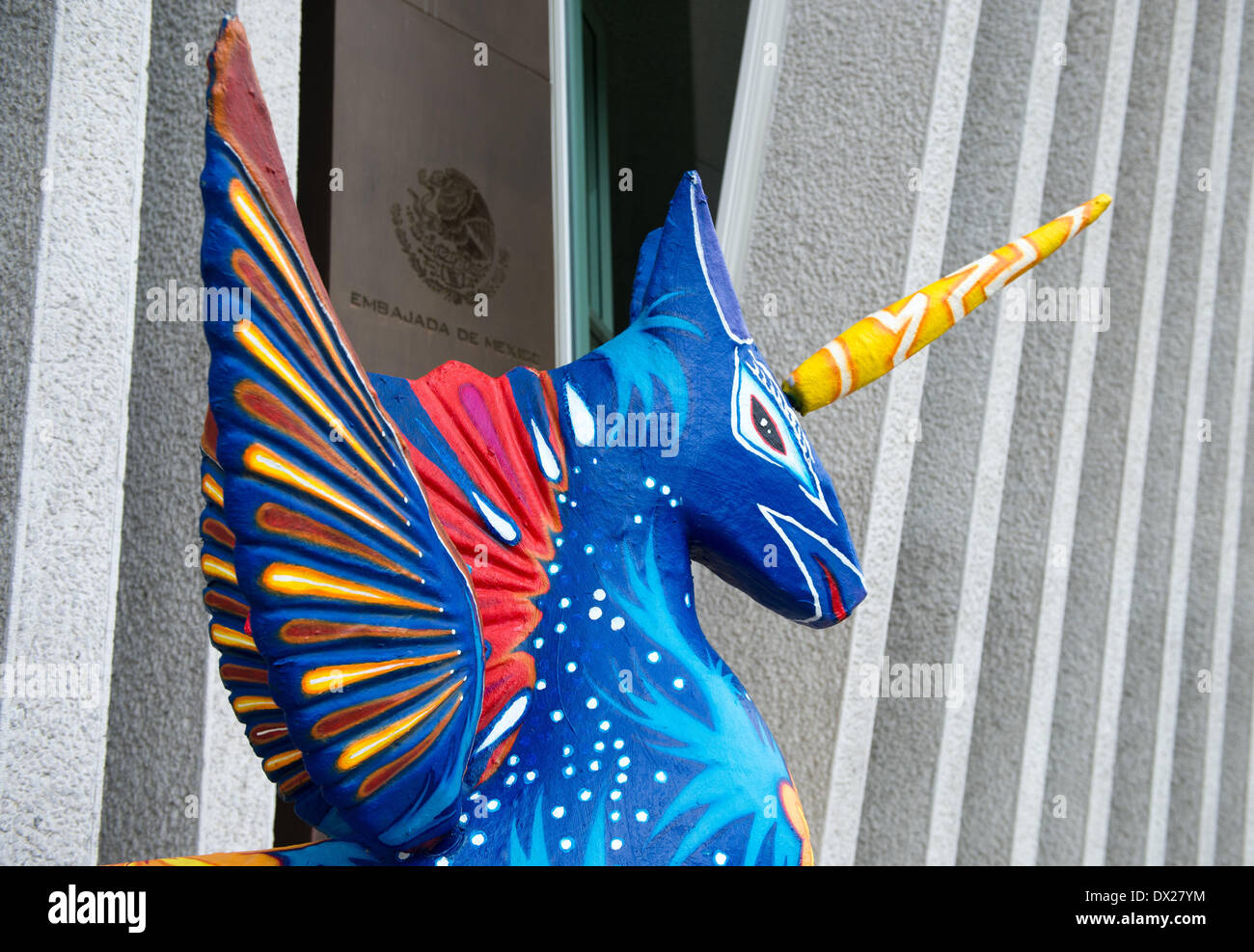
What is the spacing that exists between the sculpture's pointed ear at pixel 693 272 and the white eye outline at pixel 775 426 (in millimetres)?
43

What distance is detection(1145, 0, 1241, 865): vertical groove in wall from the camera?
387cm

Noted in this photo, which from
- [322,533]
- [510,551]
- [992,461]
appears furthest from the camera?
[992,461]

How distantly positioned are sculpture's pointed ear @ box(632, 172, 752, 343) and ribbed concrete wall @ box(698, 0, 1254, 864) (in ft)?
4.30

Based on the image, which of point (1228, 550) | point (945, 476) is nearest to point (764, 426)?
point (945, 476)

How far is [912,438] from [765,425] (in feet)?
4.62

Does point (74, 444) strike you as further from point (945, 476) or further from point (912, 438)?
point (945, 476)

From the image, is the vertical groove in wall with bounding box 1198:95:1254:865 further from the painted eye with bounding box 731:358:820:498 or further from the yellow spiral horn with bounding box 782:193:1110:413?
the painted eye with bounding box 731:358:820:498

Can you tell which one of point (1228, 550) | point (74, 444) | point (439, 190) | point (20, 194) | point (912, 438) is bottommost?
point (1228, 550)

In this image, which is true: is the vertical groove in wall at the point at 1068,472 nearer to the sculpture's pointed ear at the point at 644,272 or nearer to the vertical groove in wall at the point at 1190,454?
the vertical groove in wall at the point at 1190,454

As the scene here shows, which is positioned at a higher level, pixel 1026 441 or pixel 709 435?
pixel 1026 441

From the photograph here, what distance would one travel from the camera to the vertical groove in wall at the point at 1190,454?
12.7 feet

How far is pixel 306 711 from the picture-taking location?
2.18 feet

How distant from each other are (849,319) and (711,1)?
3.65 feet

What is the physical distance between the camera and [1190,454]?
13.1ft
